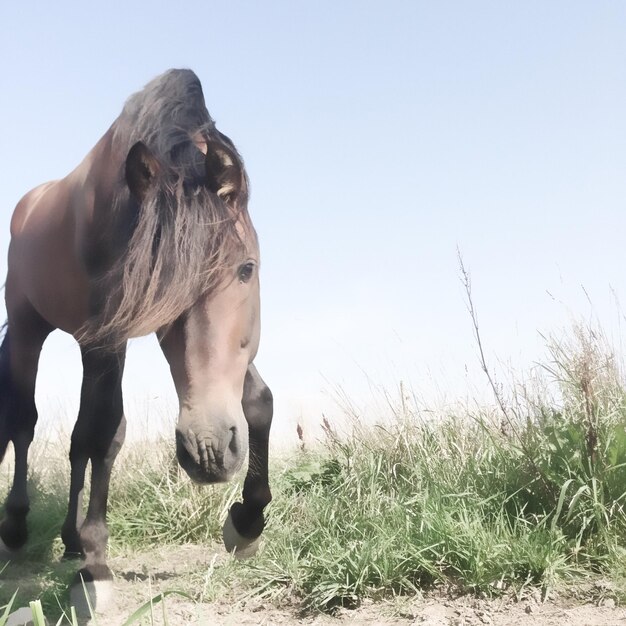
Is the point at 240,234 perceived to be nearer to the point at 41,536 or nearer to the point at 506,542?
the point at 506,542

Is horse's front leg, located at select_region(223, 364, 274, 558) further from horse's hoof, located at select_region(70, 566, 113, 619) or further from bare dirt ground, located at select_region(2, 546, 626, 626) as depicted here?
horse's hoof, located at select_region(70, 566, 113, 619)

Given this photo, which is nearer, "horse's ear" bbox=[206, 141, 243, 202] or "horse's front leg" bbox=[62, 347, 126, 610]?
"horse's ear" bbox=[206, 141, 243, 202]

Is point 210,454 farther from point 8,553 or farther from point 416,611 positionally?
point 8,553

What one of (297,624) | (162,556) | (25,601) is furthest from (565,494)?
(25,601)

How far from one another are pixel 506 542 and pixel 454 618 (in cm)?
39

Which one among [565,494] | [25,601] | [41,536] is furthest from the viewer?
[41,536]

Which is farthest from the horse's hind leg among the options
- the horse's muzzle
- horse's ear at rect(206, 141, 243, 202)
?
the horse's muzzle

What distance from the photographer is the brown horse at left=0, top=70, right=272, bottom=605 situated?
245 centimetres

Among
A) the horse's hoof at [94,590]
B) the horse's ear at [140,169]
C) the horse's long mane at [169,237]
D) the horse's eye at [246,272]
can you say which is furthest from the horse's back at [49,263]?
the horse's hoof at [94,590]

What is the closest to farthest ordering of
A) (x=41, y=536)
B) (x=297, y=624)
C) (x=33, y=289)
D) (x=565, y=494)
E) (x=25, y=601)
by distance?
(x=297, y=624), (x=565, y=494), (x=25, y=601), (x=33, y=289), (x=41, y=536)

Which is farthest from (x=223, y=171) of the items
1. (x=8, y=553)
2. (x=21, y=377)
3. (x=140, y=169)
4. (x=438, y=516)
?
(x=8, y=553)

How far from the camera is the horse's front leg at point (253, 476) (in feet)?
11.4

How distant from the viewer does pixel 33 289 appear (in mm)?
4156

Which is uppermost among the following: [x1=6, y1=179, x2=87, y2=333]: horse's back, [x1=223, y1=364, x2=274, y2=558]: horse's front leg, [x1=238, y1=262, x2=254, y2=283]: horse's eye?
[x1=6, y1=179, x2=87, y2=333]: horse's back
